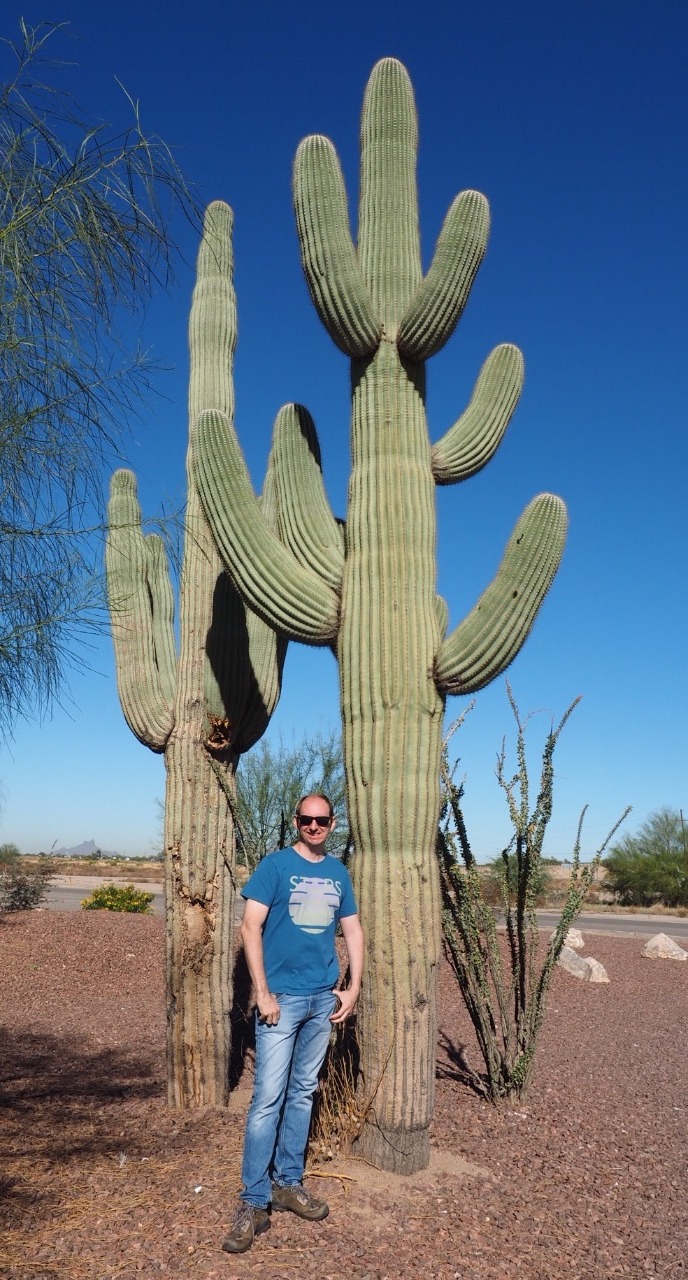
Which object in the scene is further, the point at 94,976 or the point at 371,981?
the point at 94,976

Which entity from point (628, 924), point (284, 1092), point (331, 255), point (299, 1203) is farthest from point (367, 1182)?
point (628, 924)

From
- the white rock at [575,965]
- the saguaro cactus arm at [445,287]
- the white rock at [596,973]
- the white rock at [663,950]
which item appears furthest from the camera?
the white rock at [663,950]

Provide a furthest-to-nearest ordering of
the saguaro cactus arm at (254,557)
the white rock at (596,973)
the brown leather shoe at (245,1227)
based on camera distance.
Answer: the white rock at (596,973), the saguaro cactus arm at (254,557), the brown leather shoe at (245,1227)

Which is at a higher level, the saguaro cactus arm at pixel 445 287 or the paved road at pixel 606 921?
the saguaro cactus arm at pixel 445 287

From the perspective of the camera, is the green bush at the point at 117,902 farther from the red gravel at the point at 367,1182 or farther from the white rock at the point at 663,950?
Answer: the white rock at the point at 663,950

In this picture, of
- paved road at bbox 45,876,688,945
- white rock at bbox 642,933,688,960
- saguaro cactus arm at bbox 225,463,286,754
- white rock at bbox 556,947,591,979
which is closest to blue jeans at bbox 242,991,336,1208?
saguaro cactus arm at bbox 225,463,286,754

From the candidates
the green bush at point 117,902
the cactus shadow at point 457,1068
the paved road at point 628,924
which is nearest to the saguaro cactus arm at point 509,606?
the cactus shadow at point 457,1068

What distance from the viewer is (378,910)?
468 cm

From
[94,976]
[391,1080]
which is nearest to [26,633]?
[391,1080]

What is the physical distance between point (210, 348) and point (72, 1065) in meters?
5.39

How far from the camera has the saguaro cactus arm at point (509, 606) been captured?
499 centimetres

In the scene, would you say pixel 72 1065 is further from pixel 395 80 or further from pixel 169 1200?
pixel 395 80

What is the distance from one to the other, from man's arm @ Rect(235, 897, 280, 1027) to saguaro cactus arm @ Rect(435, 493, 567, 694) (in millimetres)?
1645

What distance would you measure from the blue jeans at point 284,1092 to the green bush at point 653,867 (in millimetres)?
30348
